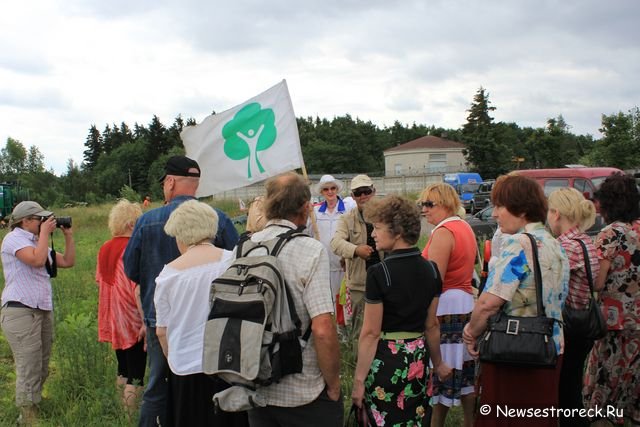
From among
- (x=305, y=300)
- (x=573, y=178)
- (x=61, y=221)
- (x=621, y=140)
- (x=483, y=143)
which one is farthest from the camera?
(x=483, y=143)

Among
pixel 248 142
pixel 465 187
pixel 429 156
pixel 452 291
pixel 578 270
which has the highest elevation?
pixel 429 156

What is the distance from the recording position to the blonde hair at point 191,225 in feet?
9.90

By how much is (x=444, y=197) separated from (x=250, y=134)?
7.10 feet

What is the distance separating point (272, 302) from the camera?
2.34 m

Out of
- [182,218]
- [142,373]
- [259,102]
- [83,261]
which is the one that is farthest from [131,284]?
[83,261]

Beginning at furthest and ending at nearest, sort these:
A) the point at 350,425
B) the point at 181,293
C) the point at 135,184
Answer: the point at 135,184 → the point at 350,425 → the point at 181,293

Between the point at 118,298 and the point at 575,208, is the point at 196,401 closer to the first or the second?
the point at 118,298

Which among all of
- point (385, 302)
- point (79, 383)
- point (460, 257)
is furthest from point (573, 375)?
point (79, 383)

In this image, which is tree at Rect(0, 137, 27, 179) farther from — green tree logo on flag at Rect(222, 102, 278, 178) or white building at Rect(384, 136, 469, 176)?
green tree logo on flag at Rect(222, 102, 278, 178)

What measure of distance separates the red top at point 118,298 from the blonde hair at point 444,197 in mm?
2538

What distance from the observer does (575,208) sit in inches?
139

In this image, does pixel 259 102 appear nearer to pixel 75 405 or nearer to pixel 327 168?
pixel 75 405

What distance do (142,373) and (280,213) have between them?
2670 millimetres

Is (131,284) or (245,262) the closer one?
(245,262)
